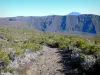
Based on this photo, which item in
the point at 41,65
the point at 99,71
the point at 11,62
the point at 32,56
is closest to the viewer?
the point at 99,71

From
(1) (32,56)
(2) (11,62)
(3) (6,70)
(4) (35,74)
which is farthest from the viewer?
(1) (32,56)

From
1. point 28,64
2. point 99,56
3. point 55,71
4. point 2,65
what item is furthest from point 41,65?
point 99,56

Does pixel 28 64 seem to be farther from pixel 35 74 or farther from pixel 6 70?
pixel 6 70

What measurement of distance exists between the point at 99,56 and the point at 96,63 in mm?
1094

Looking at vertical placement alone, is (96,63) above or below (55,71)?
above

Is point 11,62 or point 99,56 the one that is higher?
→ point 99,56

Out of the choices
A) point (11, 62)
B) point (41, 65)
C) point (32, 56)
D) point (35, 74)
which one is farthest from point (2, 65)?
point (32, 56)

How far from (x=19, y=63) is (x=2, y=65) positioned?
3.48m

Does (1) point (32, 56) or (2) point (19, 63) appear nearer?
(2) point (19, 63)

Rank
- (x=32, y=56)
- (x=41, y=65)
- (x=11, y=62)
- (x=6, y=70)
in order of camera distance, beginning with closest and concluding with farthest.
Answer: (x=6, y=70)
(x=11, y=62)
(x=41, y=65)
(x=32, y=56)

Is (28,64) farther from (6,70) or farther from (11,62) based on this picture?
(6,70)

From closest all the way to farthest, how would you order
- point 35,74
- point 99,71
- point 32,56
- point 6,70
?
point 99,71
point 6,70
point 35,74
point 32,56

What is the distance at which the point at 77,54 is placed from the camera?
28000 millimetres

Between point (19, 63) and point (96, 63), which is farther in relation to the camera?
point (19, 63)
